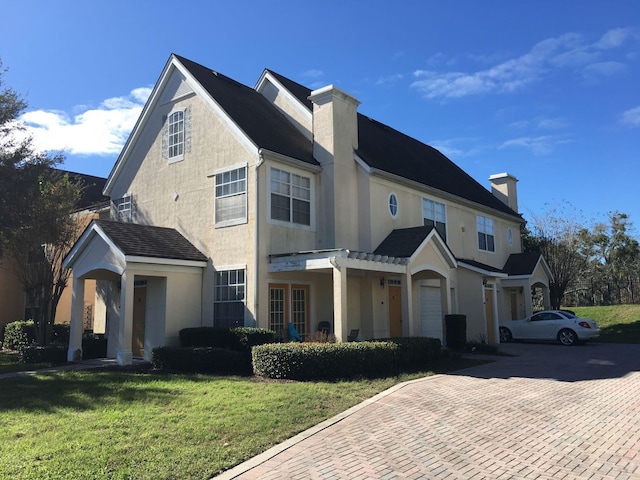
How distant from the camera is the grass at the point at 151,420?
21.0 ft

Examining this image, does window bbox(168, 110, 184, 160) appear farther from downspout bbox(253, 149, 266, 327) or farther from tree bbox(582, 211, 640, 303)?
tree bbox(582, 211, 640, 303)

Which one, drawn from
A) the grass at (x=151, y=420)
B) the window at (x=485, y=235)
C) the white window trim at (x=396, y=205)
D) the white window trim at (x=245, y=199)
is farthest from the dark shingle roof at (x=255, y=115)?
the window at (x=485, y=235)

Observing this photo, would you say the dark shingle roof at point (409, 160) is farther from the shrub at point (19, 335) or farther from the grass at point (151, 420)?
the shrub at point (19, 335)

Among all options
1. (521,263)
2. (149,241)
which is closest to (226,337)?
(149,241)

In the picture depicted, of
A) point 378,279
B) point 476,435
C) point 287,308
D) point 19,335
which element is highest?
point 378,279

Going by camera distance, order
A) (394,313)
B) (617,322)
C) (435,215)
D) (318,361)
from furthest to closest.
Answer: (617,322) < (435,215) < (394,313) < (318,361)

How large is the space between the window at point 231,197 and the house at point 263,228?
48 millimetres

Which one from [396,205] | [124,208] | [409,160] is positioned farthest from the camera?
[409,160]

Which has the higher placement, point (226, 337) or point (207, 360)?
point (226, 337)

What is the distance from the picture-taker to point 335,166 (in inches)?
676

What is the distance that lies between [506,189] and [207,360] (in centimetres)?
2343

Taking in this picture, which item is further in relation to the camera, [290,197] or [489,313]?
[489,313]

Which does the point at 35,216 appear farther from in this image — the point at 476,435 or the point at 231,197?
the point at 476,435

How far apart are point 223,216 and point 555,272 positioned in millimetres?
24489
